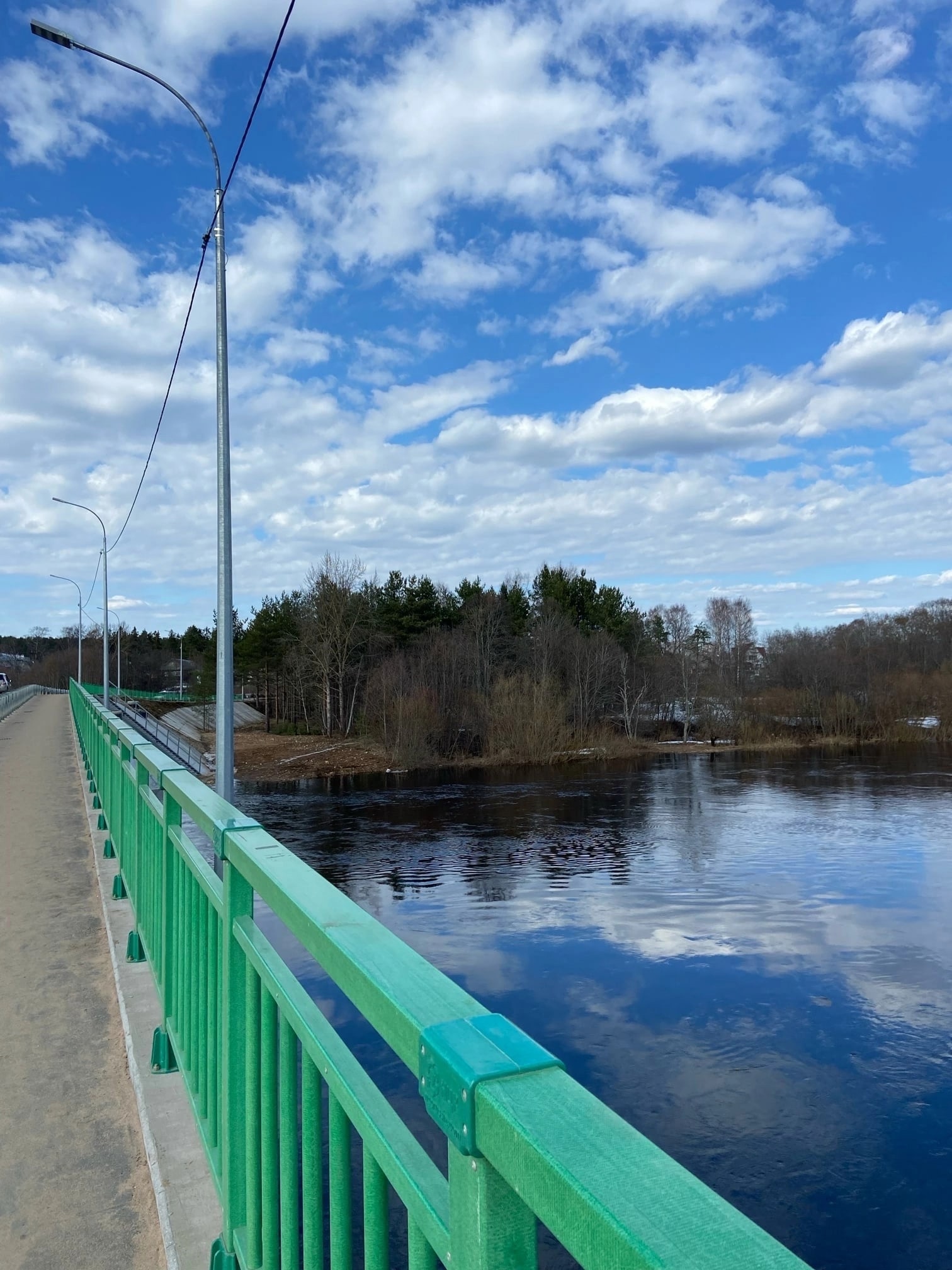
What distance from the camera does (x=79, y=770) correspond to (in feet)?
50.1

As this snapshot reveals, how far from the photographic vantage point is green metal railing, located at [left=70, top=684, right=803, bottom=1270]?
798mm

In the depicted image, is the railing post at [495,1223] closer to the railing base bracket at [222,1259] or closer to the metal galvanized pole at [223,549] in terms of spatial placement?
the railing base bracket at [222,1259]

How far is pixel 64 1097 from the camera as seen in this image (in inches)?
139

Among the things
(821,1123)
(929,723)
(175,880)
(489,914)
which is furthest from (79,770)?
(929,723)

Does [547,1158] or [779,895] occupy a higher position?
[547,1158]

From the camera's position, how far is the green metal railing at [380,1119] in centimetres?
80

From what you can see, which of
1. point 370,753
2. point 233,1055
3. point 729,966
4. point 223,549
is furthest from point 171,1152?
point 370,753

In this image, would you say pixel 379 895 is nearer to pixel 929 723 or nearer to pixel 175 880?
pixel 175 880

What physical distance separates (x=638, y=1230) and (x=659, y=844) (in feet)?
78.0

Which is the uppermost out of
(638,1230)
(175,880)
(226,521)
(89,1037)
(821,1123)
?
(226,521)

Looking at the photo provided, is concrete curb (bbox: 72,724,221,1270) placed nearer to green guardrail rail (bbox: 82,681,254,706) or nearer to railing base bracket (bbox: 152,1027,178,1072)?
railing base bracket (bbox: 152,1027,178,1072)

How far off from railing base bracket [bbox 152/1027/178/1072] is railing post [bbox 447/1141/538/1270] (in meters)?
2.97

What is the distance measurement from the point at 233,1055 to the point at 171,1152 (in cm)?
104

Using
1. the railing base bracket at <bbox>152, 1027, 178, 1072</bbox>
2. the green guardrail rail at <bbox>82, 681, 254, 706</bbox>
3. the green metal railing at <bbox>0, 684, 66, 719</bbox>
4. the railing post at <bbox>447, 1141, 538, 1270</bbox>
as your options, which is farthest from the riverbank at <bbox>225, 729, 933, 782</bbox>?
the railing post at <bbox>447, 1141, 538, 1270</bbox>
